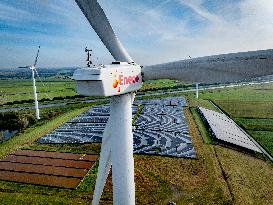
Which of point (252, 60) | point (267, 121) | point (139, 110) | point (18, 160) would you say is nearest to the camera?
point (252, 60)

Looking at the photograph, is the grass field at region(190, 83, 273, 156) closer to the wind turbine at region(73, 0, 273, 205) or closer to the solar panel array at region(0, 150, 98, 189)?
the solar panel array at region(0, 150, 98, 189)

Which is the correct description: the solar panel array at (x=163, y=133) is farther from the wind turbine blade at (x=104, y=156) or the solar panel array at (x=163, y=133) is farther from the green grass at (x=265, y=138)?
the wind turbine blade at (x=104, y=156)

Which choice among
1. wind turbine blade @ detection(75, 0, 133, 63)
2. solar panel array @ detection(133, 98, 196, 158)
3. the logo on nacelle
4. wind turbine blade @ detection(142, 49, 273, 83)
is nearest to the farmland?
solar panel array @ detection(133, 98, 196, 158)

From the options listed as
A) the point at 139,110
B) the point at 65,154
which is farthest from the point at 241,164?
the point at 139,110

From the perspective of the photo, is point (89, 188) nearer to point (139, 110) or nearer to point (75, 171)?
point (75, 171)

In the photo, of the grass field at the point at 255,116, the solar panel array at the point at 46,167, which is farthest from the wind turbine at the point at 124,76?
the grass field at the point at 255,116
